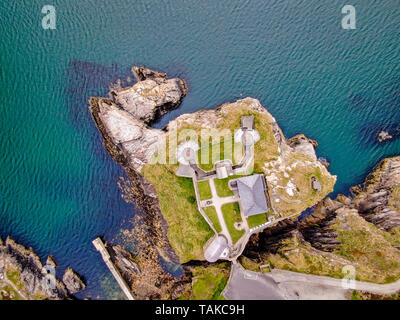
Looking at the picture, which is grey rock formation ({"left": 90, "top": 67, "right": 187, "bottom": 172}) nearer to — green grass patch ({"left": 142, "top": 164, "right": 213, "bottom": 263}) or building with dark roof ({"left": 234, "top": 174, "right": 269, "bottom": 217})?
green grass patch ({"left": 142, "top": 164, "right": 213, "bottom": 263})

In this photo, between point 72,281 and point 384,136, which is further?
point 72,281

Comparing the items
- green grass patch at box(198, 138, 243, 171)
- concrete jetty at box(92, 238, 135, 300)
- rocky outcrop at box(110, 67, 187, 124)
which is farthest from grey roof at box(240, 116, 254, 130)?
concrete jetty at box(92, 238, 135, 300)

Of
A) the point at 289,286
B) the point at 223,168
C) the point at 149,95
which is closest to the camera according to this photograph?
the point at 289,286

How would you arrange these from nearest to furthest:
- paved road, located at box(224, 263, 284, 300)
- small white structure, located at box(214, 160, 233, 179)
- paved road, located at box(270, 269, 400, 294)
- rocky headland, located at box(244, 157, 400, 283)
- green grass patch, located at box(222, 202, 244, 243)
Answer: paved road, located at box(270, 269, 400, 294) → rocky headland, located at box(244, 157, 400, 283) → paved road, located at box(224, 263, 284, 300) → small white structure, located at box(214, 160, 233, 179) → green grass patch, located at box(222, 202, 244, 243)

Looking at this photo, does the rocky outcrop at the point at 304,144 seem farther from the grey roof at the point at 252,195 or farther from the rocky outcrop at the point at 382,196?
the rocky outcrop at the point at 382,196

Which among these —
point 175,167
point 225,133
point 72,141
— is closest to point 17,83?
point 72,141

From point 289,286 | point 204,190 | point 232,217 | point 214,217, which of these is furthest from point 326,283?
point 204,190

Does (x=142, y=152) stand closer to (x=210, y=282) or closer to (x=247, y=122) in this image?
(x=247, y=122)
